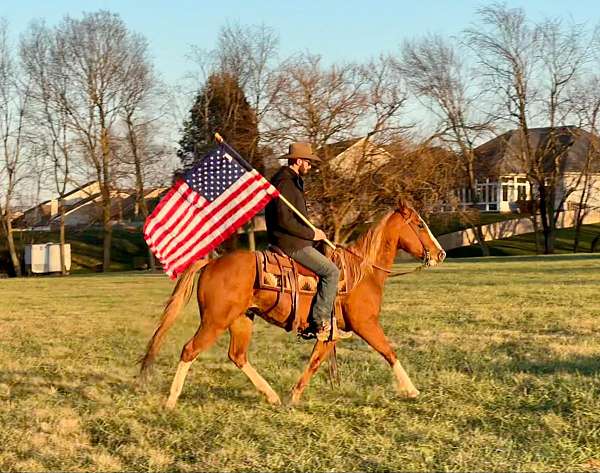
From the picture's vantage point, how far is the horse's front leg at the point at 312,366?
838 cm

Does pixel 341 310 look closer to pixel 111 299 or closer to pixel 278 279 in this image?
pixel 278 279

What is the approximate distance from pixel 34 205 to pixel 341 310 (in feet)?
190

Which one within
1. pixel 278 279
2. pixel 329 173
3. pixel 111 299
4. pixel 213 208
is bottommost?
pixel 111 299

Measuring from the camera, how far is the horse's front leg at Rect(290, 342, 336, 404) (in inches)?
330

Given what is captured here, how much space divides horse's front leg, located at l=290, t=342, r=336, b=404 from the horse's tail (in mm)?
1447

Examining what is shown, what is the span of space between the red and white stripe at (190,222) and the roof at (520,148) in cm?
5013

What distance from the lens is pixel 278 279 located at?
8438mm

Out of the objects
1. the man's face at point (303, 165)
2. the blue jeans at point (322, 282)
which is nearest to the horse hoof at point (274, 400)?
the blue jeans at point (322, 282)

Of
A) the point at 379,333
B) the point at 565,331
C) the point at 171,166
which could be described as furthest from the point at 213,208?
the point at 171,166

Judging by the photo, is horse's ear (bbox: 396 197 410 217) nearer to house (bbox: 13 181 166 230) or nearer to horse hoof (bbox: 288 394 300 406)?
horse hoof (bbox: 288 394 300 406)

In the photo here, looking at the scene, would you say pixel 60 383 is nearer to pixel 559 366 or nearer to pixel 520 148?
pixel 559 366

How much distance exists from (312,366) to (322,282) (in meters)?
0.86

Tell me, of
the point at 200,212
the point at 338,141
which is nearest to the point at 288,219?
the point at 200,212

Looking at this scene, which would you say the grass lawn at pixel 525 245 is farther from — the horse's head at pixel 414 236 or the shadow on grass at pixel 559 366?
the horse's head at pixel 414 236
